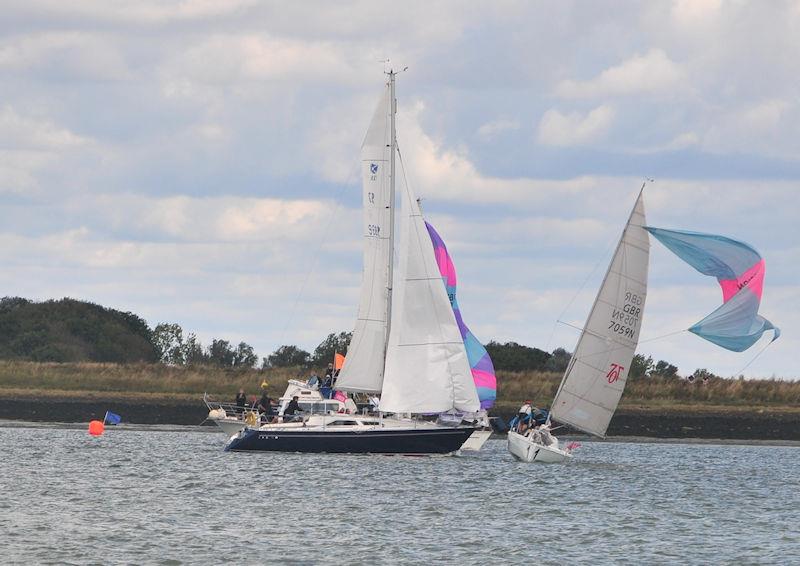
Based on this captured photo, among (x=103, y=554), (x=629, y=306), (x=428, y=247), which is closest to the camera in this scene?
(x=103, y=554)

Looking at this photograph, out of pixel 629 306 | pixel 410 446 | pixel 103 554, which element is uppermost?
pixel 629 306

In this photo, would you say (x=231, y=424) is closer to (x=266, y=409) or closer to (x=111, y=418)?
(x=266, y=409)

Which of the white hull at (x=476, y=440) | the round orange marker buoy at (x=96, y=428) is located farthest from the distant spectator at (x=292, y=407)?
the round orange marker buoy at (x=96, y=428)

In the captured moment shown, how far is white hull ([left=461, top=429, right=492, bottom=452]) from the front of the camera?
2697 inches

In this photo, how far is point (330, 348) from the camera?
385 feet

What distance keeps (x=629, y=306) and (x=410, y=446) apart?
1036cm

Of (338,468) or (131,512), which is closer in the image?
(131,512)

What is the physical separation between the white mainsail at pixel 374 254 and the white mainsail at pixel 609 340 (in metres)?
8.41

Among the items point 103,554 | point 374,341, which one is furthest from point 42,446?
point 103,554

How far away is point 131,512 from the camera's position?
45250mm

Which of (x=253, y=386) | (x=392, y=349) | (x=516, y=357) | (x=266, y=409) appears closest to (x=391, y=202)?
(x=392, y=349)

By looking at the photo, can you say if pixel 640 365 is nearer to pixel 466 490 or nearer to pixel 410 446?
pixel 410 446

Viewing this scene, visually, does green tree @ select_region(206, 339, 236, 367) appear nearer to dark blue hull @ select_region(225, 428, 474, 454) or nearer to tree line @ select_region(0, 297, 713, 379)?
tree line @ select_region(0, 297, 713, 379)

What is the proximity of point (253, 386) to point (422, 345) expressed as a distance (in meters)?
33.4
